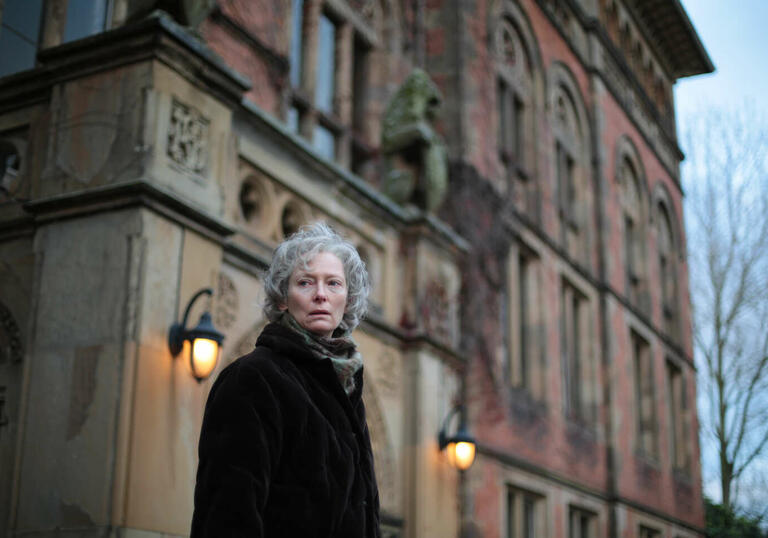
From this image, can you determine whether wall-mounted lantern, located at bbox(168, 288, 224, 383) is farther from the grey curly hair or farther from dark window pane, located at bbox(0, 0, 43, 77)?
the grey curly hair

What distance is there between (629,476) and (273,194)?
10528 mm

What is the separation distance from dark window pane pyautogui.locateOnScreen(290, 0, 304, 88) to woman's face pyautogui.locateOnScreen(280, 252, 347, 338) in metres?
7.28

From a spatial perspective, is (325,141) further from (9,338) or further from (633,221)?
(633,221)

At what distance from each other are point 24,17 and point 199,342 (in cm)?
306

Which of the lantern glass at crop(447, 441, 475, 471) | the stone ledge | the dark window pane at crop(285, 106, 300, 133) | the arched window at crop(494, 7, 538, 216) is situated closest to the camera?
the stone ledge

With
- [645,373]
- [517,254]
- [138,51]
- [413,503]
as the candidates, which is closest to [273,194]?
[138,51]

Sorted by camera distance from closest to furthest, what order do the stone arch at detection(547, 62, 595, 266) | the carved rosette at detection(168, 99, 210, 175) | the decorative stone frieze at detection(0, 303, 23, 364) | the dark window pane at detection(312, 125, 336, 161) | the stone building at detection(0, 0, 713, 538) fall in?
1. the stone building at detection(0, 0, 713, 538)
2. the decorative stone frieze at detection(0, 303, 23, 364)
3. the carved rosette at detection(168, 99, 210, 175)
4. the dark window pane at detection(312, 125, 336, 161)
5. the stone arch at detection(547, 62, 595, 266)

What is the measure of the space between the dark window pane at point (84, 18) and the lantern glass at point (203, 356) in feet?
9.54

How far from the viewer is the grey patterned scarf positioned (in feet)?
9.09

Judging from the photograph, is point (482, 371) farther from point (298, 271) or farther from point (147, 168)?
point (298, 271)

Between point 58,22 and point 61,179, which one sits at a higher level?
point 58,22

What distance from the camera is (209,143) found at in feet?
20.7

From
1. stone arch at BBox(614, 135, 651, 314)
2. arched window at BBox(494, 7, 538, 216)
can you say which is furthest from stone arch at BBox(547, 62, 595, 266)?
stone arch at BBox(614, 135, 651, 314)

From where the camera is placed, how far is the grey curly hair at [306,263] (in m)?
2.85
